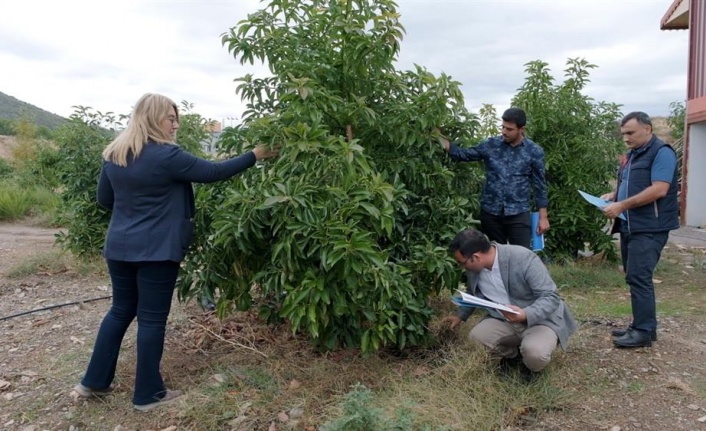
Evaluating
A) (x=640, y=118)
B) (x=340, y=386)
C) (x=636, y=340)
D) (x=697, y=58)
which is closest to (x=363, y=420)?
→ (x=340, y=386)

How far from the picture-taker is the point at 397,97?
4039 mm

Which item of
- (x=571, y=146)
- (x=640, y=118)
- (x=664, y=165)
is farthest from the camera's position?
(x=571, y=146)

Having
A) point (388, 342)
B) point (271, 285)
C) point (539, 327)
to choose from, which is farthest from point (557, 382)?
point (271, 285)

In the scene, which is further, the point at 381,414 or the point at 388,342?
the point at 388,342

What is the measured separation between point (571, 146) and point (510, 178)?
2765 mm

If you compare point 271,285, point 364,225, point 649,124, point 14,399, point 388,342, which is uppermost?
point 649,124

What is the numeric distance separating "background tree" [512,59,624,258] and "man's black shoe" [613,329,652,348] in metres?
2.75

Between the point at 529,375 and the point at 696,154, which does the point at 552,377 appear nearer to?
the point at 529,375

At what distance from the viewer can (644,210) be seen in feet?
13.3

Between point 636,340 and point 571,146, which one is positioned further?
point 571,146

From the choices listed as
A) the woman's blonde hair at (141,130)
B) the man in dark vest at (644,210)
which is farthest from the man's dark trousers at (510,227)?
the woman's blonde hair at (141,130)

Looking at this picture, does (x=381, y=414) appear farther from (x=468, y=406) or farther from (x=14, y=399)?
(x=14, y=399)

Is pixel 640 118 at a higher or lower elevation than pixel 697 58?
lower

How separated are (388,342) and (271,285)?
915 mm
